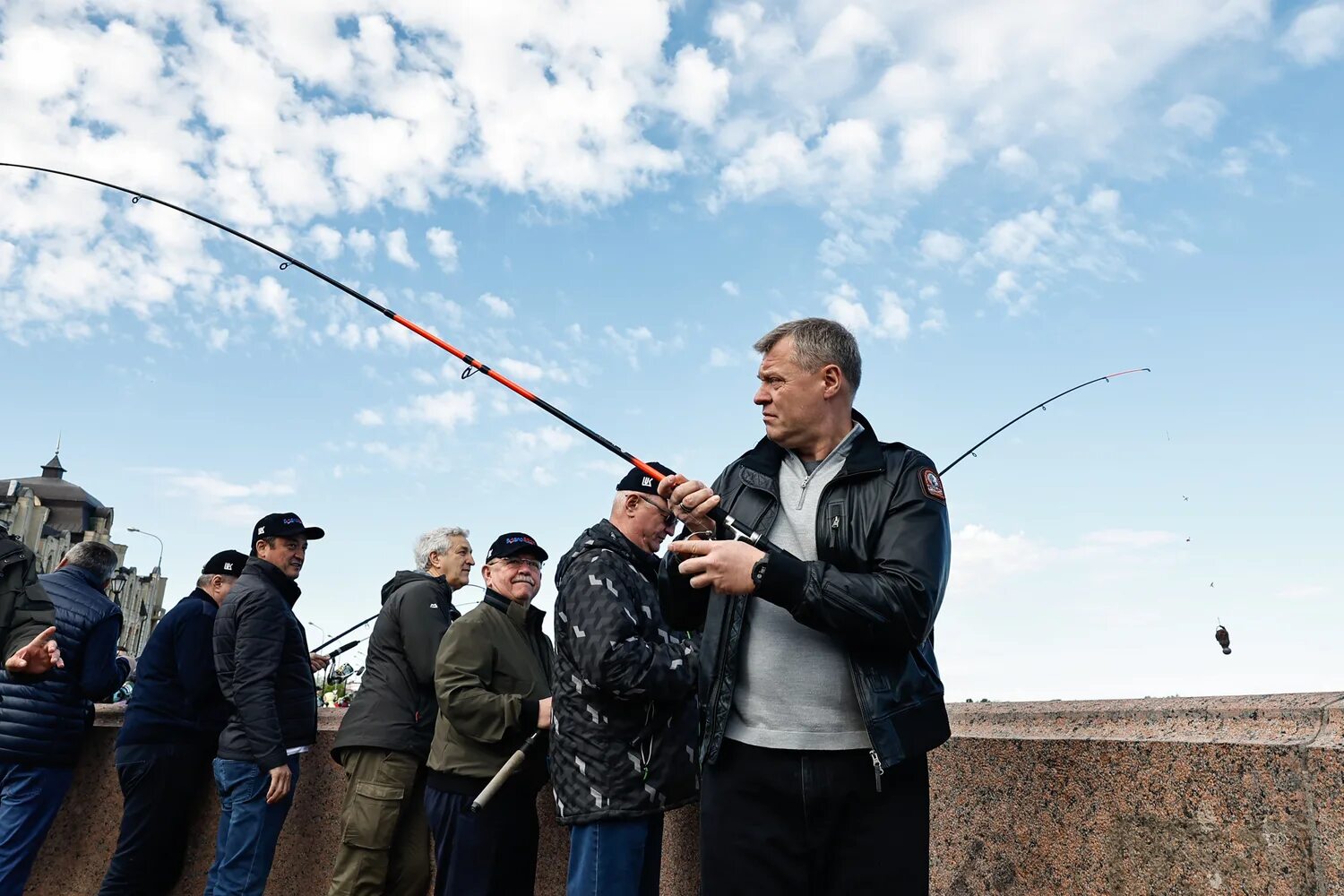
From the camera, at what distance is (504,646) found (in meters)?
4.45

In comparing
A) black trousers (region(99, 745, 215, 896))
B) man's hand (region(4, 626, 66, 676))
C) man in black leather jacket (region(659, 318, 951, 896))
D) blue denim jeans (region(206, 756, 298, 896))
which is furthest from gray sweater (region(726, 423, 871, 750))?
man's hand (region(4, 626, 66, 676))

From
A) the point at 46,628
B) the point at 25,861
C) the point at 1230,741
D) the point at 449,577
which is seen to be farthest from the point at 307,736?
the point at 1230,741

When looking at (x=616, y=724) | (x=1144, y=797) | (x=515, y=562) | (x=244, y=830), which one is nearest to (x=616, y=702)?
(x=616, y=724)

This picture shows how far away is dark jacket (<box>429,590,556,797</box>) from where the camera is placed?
4.20 metres

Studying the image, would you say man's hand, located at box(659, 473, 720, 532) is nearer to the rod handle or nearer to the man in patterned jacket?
the man in patterned jacket

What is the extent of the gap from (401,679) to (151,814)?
1581 mm

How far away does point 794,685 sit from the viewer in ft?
8.41

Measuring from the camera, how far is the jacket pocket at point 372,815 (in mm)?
4648

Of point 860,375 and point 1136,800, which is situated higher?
point 860,375

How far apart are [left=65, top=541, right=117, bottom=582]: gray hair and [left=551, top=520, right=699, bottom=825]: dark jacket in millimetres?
3516

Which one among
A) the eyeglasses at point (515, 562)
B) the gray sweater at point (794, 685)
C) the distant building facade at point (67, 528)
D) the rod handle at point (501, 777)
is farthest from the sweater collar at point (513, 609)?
the distant building facade at point (67, 528)

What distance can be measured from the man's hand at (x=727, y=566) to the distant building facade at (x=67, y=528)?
68204 millimetres

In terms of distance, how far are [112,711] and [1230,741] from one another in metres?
6.59

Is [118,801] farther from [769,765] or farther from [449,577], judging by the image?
[769,765]
